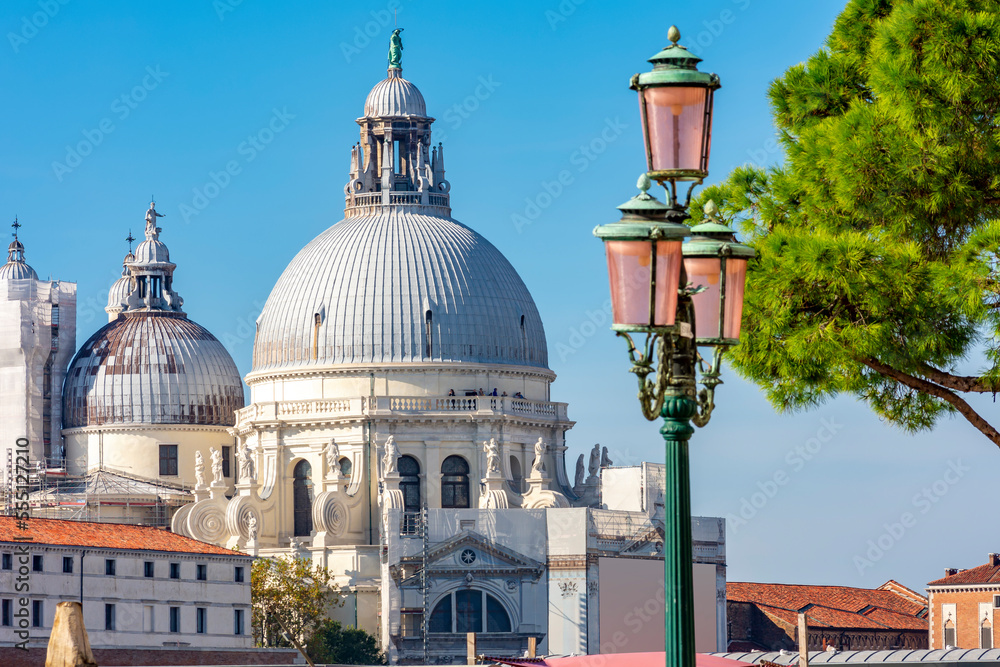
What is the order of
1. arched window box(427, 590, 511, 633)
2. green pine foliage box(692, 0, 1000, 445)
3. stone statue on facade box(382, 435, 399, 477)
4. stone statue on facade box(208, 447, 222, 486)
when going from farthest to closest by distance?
stone statue on facade box(208, 447, 222, 486), stone statue on facade box(382, 435, 399, 477), arched window box(427, 590, 511, 633), green pine foliage box(692, 0, 1000, 445)

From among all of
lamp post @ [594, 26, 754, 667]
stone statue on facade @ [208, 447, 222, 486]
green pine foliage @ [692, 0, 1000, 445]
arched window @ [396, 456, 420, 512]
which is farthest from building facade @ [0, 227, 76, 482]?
lamp post @ [594, 26, 754, 667]

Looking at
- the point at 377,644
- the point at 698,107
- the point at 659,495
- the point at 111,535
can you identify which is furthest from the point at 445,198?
the point at 698,107

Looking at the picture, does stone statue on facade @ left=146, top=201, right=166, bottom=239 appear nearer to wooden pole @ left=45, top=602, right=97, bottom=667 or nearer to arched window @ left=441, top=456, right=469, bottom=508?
arched window @ left=441, top=456, right=469, bottom=508

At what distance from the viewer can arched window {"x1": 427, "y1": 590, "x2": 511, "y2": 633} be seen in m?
72.9

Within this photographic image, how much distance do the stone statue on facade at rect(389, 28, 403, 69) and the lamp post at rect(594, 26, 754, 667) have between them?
Result: 72.4m

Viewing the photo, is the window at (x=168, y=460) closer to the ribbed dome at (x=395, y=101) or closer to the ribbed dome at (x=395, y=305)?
the ribbed dome at (x=395, y=305)

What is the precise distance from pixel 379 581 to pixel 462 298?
1267cm

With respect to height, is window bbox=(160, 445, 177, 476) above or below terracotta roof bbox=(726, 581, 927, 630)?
above

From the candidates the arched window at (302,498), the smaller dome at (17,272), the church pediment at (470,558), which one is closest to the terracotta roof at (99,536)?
the church pediment at (470,558)

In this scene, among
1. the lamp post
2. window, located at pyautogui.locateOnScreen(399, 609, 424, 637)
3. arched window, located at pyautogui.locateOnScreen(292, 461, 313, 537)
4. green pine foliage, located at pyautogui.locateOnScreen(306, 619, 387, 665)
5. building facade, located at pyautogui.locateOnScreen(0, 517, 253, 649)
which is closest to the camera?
the lamp post

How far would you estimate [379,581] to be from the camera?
250 ft

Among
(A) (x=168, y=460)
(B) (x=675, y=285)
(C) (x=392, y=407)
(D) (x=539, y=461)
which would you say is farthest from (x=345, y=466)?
(B) (x=675, y=285)

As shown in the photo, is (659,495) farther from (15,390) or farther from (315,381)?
(15,390)

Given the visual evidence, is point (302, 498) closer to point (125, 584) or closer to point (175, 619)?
point (175, 619)
